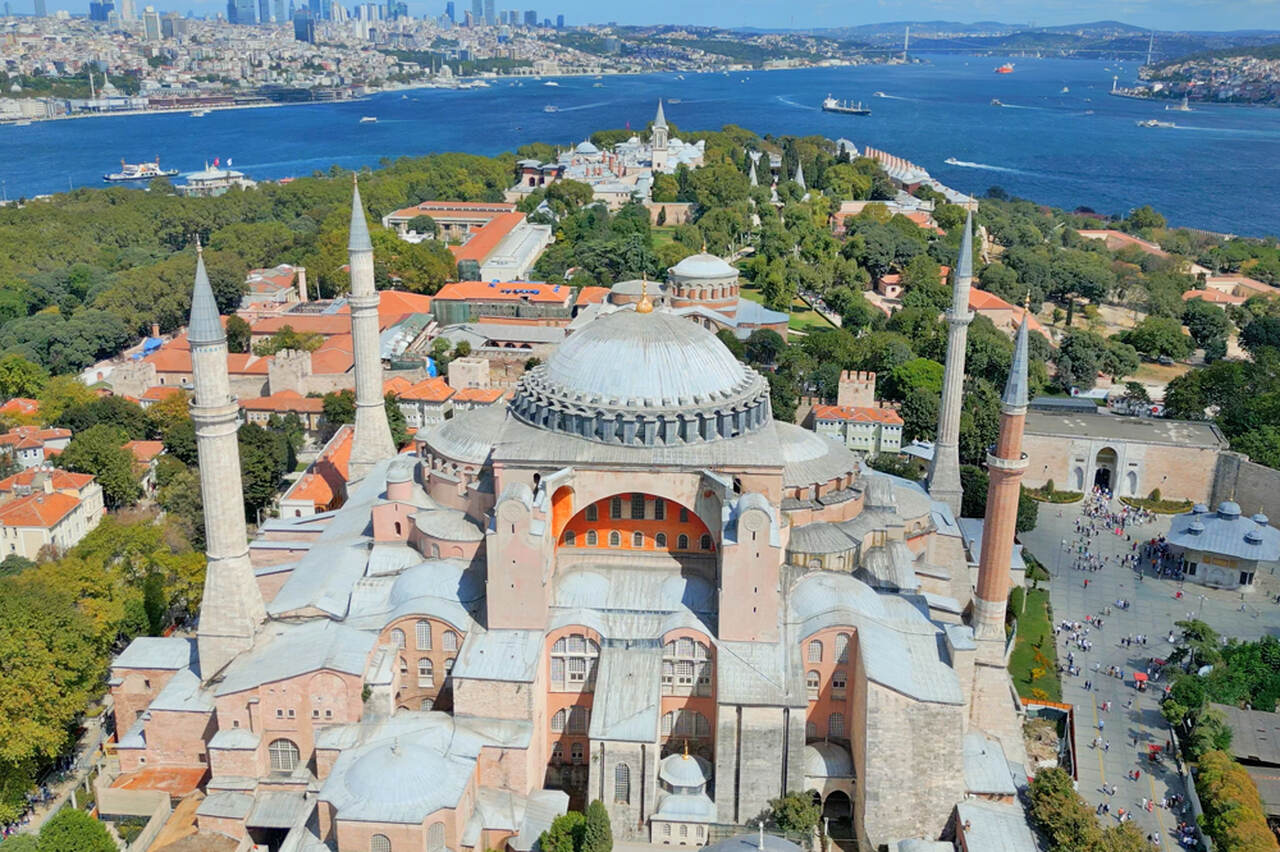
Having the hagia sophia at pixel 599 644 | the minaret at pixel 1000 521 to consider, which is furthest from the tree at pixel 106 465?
the minaret at pixel 1000 521

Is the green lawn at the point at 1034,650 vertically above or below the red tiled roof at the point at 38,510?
below

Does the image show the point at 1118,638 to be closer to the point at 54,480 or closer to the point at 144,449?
the point at 54,480

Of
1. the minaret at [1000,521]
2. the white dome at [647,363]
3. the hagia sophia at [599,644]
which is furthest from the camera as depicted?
the white dome at [647,363]

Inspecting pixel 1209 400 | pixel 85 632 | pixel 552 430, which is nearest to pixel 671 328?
pixel 552 430

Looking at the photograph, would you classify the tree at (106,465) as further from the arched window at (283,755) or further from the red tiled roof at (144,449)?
the arched window at (283,755)

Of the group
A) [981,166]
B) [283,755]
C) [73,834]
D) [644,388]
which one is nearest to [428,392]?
[644,388]

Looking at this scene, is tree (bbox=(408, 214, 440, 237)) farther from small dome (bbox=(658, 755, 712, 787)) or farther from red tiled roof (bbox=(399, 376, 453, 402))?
small dome (bbox=(658, 755, 712, 787))

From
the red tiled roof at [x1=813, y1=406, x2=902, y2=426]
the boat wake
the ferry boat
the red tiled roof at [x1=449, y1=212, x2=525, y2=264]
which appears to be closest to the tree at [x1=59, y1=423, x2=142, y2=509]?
the red tiled roof at [x1=813, y1=406, x2=902, y2=426]
